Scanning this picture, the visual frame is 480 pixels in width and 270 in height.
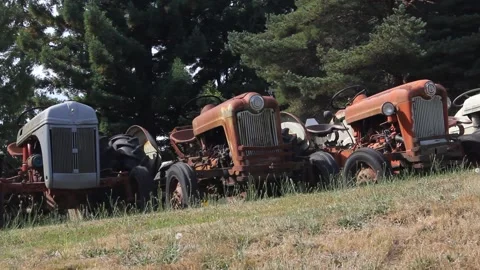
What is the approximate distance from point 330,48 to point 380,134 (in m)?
9.23

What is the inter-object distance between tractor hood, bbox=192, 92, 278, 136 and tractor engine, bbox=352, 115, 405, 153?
1682 mm

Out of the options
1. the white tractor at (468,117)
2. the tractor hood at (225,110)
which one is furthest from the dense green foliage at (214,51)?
the tractor hood at (225,110)

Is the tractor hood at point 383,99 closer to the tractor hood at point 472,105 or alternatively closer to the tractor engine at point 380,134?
the tractor engine at point 380,134

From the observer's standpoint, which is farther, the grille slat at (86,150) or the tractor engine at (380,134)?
the tractor engine at (380,134)

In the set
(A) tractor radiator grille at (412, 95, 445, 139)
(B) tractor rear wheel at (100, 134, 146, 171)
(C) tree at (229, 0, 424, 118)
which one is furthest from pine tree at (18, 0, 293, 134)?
(A) tractor radiator grille at (412, 95, 445, 139)

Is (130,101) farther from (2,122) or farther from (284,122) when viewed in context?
(284,122)

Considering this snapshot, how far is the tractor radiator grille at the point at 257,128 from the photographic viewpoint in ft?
33.5

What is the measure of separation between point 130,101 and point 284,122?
12.1 meters

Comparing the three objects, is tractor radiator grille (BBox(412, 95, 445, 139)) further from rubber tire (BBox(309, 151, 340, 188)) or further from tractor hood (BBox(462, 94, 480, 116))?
tractor hood (BBox(462, 94, 480, 116))

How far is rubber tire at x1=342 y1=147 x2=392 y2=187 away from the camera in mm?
9680

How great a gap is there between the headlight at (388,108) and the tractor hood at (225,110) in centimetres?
155

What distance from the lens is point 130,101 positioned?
23.7 metres

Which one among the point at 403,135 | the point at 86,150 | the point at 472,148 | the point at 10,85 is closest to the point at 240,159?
the point at 86,150

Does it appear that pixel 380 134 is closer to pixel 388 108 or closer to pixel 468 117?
pixel 388 108
